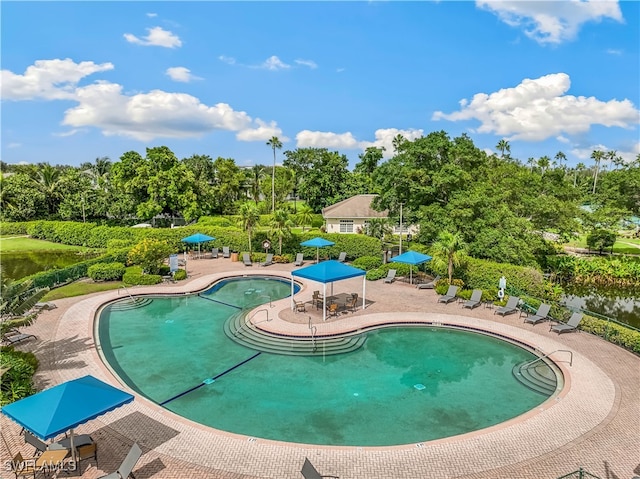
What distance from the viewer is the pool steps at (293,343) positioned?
57.9ft

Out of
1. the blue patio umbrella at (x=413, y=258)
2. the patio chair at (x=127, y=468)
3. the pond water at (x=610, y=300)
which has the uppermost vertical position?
the blue patio umbrella at (x=413, y=258)

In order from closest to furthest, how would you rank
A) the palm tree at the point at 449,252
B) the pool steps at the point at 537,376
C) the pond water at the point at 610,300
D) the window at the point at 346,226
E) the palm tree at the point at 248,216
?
1. the pool steps at the point at 537,376
2. the palm tree at the point at 449,252
3. the pond water at the point at 610,300
4. the palm tree at the point at 248,216
5. the window at the point at 346,226

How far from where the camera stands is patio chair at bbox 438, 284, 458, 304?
23.9 metres

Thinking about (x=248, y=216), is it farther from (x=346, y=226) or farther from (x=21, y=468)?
(x=21, y=468)

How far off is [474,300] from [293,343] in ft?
36.7

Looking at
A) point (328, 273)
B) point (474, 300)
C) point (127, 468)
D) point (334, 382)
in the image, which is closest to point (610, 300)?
point (474, 300)

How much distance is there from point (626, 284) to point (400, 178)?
20149 millimetres

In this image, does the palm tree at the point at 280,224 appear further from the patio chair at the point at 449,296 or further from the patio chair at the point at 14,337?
the patio chair at the point at 14,337

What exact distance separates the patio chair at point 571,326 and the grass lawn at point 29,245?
47594mm

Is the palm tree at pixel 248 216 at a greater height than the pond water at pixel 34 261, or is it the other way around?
the palm tree at pixel 248 216

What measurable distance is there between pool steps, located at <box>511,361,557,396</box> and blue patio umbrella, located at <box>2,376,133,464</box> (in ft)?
43.1

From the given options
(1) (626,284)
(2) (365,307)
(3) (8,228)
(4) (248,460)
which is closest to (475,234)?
(2) (365,307)

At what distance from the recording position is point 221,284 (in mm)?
29609


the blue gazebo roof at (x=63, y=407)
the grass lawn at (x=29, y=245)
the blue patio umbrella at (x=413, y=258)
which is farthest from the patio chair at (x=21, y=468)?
the grass lawn at (x=29, y=245)
